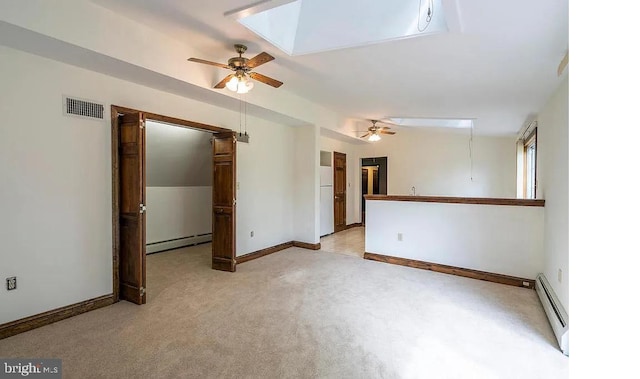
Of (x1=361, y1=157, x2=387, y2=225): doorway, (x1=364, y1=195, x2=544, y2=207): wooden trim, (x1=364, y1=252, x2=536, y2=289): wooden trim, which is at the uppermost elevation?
(x1=361, y1=157, x2=387, y2=225): doorway

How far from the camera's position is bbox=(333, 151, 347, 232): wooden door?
7484 millimetres

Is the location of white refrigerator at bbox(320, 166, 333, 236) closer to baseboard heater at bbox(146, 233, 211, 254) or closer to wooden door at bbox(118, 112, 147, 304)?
baseboard heater at bbox(146, 233, 211, 254)

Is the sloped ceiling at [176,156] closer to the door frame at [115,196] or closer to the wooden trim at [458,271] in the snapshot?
the door frame at [115,196]

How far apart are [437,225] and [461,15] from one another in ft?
10.1

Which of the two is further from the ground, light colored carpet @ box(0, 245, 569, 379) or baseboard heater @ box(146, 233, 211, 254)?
baseboard heater @ box(146, 233, 211, 254)

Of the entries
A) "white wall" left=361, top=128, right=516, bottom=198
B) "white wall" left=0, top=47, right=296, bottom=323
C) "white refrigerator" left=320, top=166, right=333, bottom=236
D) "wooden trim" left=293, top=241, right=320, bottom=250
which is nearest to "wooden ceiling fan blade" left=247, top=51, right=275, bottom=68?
"white wall" left=0, top=47, right=296, bottom=323

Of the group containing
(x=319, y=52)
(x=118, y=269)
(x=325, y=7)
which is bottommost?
(x=118, y=269)

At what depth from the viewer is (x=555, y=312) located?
2.74 meters

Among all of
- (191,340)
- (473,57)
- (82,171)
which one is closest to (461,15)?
(473,57)

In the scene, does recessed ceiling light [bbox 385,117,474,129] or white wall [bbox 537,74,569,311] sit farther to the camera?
recessed ceiling light [bbox 385,117,474,129]

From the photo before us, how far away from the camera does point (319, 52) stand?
3043 millimetres

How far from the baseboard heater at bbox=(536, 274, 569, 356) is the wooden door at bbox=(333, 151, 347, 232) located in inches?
179

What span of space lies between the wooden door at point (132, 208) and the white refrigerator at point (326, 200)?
13.7ft
